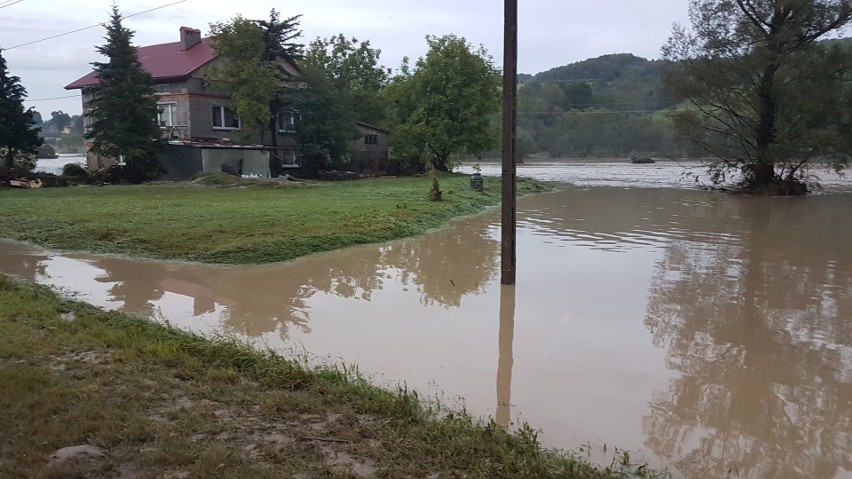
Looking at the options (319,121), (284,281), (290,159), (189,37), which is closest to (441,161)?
(290,159)

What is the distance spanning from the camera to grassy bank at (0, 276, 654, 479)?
3600mm

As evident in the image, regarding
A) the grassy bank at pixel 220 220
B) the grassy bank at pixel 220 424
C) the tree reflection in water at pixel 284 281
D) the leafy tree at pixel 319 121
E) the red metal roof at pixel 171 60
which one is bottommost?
the tree reflection in water at pixel 284 281

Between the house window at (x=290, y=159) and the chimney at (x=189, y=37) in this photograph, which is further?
the chimney at (x=189, y=37)

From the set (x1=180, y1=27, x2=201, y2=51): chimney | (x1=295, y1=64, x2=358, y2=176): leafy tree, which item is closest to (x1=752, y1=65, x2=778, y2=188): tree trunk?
(x1=295, y1=64, x2=358, y2=176): leafy tree

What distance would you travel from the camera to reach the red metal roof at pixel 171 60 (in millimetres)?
33250

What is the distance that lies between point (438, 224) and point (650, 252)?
6.05m

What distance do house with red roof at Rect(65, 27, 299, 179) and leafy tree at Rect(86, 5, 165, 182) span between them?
1.96m

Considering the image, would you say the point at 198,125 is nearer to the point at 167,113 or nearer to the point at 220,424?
the point at 167,113

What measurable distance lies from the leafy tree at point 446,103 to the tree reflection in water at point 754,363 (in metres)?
28.2

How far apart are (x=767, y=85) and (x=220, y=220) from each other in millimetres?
26822

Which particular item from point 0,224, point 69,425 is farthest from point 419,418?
point 0,224

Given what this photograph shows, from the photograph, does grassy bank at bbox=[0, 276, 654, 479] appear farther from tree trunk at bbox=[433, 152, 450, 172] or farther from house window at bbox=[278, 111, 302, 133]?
tree trunk at bbox=[433, 152, 450, 172]

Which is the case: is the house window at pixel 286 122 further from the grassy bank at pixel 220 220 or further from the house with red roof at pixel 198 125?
the grassy bank at pixel 220 220

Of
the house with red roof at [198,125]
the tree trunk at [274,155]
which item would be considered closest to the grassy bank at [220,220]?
the house with red roof at [198,125]
